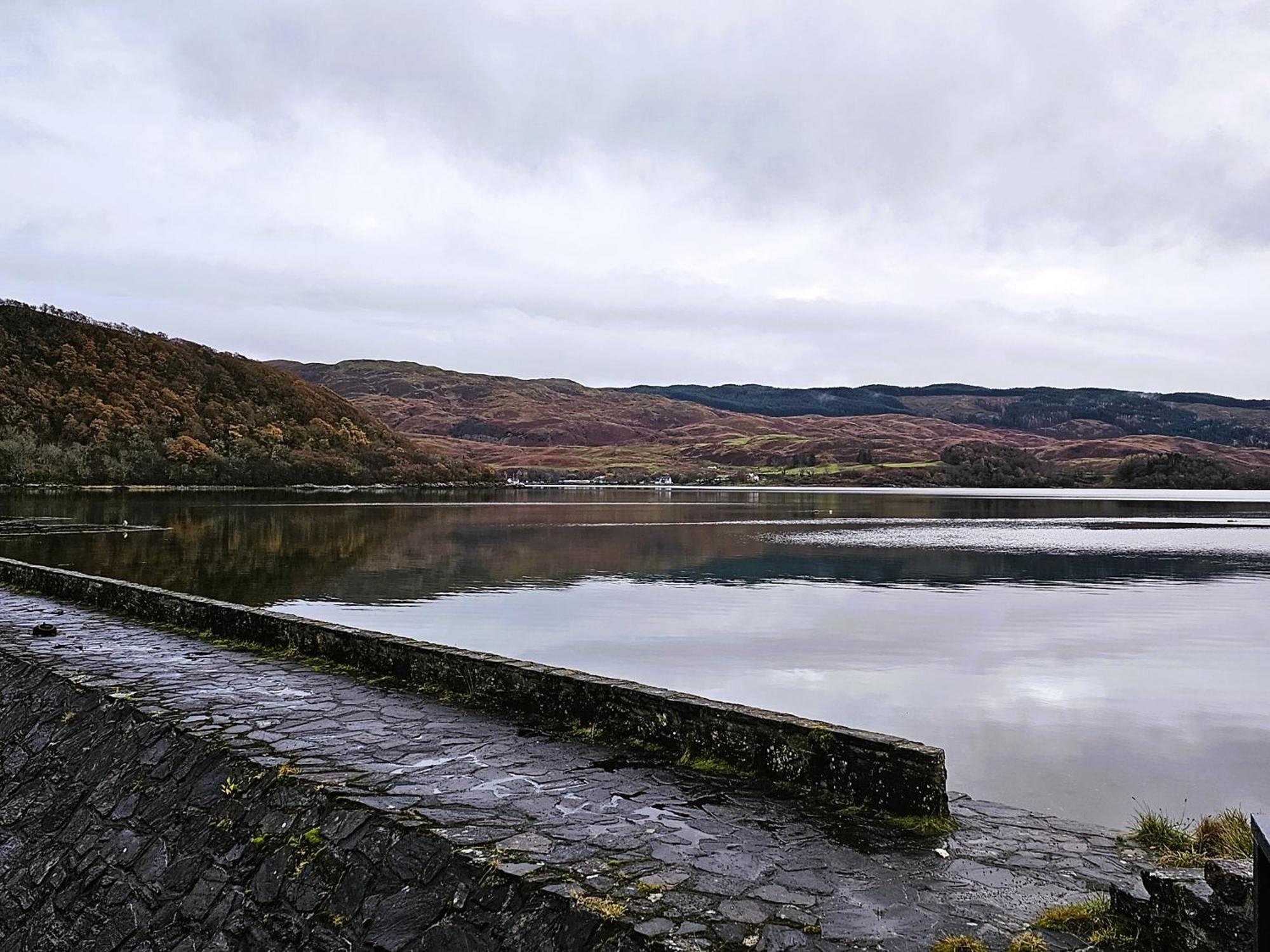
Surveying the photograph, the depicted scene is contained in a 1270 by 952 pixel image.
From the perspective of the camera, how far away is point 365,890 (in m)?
5.70

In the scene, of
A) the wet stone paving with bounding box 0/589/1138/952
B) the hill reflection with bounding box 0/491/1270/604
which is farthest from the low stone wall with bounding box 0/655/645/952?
the hill reflection with bounding box 0/491/1270/604

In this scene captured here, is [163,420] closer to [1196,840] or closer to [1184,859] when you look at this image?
[1196,840]

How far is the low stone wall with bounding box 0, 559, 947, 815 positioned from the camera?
6289mm

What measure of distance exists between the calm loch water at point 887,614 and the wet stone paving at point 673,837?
4.56 metres

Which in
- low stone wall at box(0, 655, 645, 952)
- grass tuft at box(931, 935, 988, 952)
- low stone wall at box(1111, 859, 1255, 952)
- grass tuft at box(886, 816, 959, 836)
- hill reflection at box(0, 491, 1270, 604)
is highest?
low stone wall at box(1111, 859, 1255, 952)

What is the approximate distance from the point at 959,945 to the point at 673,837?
1800mm

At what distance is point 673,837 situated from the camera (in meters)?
5.68

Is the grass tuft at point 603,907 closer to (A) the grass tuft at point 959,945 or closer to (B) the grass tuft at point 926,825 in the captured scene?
(A) the grass tuft at point 959,945

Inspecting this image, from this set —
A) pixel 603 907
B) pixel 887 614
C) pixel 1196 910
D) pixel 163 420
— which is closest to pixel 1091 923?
pixel 1196 910

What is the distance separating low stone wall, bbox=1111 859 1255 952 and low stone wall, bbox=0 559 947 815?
1.76m

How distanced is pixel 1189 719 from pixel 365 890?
12643mm

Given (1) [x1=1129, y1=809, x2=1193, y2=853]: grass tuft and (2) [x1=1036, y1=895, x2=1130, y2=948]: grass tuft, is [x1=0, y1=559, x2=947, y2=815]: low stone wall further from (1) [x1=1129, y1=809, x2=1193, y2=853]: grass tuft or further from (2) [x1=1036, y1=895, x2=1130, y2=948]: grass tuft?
(2) [x1=1036, y1=895, x2=1130, y2=948]: grass tuft


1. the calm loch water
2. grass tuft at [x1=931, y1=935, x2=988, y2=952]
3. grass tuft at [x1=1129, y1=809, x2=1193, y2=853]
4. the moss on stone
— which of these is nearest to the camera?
grass tuft at [x1=931, y1=935, x2=988, y2=952]

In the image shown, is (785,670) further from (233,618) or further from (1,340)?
(1,340)
